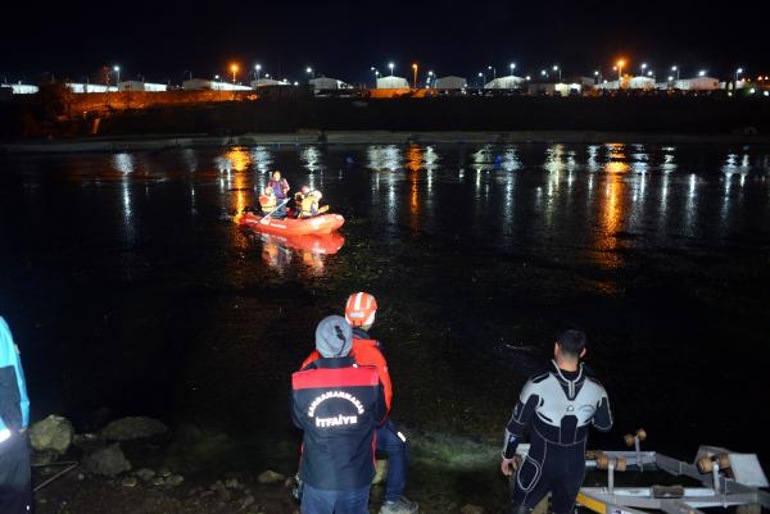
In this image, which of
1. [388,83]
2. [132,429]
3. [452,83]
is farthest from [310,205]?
[388,83]

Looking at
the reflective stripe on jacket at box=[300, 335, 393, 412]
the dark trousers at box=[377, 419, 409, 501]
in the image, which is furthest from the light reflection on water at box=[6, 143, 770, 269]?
the reflective stripe on jacket at box=[300, 335, 393, 412]

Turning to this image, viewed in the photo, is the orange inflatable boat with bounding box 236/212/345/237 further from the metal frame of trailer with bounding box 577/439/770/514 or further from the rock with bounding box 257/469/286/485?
the metal frame of trailer with bounding box 577/439/770/514

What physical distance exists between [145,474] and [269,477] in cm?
104

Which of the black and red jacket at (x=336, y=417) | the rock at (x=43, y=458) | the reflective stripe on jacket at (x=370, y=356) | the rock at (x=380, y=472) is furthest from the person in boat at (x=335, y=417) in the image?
the rock at (x=43, y=458)

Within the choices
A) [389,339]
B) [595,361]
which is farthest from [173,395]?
[595,361]

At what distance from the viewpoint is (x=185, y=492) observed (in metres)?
5.04

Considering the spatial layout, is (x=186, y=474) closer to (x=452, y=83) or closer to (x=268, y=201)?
(x=268, y=201)

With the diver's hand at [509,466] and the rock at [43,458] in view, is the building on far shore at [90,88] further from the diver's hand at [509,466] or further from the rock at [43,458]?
the diver's hand at [509,466]

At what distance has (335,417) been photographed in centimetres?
343

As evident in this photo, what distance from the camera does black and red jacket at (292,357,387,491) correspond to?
341cm

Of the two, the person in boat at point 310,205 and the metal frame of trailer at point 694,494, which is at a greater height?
the person in boat at point 310,205

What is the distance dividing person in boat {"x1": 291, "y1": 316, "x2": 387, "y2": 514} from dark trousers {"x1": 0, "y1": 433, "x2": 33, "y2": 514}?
1.56m

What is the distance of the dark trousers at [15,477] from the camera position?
344 cm

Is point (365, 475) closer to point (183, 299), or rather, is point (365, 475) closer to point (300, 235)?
point (183, 299)
